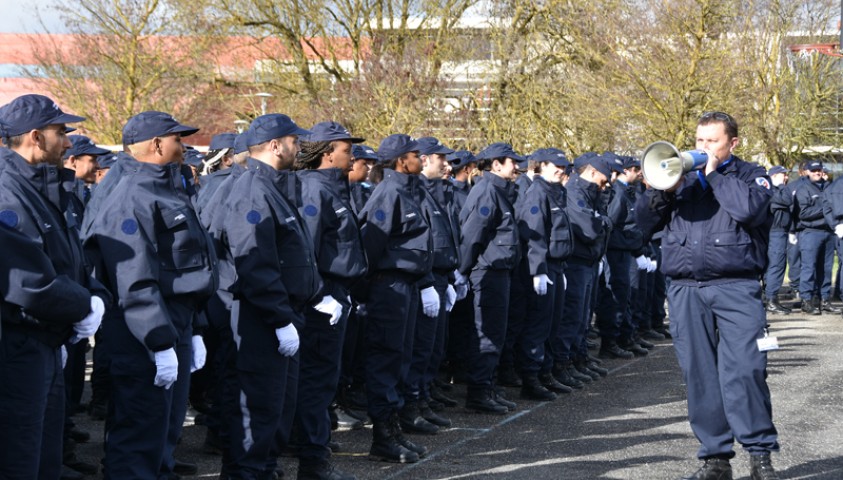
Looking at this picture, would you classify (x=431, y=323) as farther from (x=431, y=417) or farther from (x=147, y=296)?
(x=147, y=296)

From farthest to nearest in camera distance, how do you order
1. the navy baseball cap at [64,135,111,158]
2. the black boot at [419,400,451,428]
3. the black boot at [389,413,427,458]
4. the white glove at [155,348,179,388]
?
the navy baseball cap at [64,135,111,158] < the black boot at [419,400,451,428] < the black boot at [389,413,427,458] < the white glove at [155,348,179,388]

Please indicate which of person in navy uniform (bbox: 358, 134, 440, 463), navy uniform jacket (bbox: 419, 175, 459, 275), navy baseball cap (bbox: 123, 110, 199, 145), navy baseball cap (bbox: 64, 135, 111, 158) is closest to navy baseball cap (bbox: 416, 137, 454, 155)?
navy uniform jacket (bbox: 419, 175, 459, 275)

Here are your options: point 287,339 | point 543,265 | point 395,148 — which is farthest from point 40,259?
point 543,265

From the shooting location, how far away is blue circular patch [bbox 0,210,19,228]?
4688 mm

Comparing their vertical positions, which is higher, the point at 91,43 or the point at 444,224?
the point at 91,43

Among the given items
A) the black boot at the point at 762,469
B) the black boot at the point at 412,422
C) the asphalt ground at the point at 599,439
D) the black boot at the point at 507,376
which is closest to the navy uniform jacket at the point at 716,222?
the black boot at the point at 762,469

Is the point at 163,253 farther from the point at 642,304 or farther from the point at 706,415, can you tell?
the point at 642,304

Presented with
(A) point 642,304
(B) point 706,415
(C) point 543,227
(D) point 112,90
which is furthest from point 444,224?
(D) point 112,90

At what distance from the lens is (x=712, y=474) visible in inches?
254

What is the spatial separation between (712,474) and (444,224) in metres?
3.04

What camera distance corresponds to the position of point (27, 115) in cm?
506

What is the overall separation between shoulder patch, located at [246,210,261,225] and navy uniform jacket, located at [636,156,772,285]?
2.39 meters

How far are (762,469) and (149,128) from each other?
389cm

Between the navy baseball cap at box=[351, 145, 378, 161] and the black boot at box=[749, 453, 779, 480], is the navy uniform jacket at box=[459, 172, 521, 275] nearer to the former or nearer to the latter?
the navy baseball cap at box=[351, 145, 378, 161]
